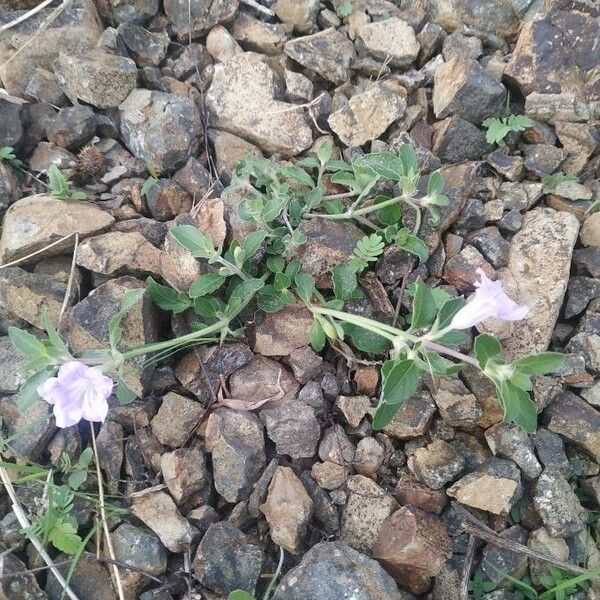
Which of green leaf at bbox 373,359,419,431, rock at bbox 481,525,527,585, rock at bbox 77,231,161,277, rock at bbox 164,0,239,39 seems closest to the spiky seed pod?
rock at bbox 77,231,161,277

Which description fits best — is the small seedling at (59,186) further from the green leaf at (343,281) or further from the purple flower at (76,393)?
the green leaf at (343,281)

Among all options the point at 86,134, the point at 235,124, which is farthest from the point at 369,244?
the point at 86,134

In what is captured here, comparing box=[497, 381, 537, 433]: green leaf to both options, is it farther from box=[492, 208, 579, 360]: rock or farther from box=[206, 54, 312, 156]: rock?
box=[206, 54, 312, 156]: rock

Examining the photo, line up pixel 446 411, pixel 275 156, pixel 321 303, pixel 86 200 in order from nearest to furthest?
pixel 446 411, pixel 321 303, pixel 86 200, pixel 275 156

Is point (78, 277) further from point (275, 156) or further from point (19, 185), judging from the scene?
point (275, 156)

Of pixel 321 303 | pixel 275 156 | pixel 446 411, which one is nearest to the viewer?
pixel 446 411

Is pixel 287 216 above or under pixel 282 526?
above
